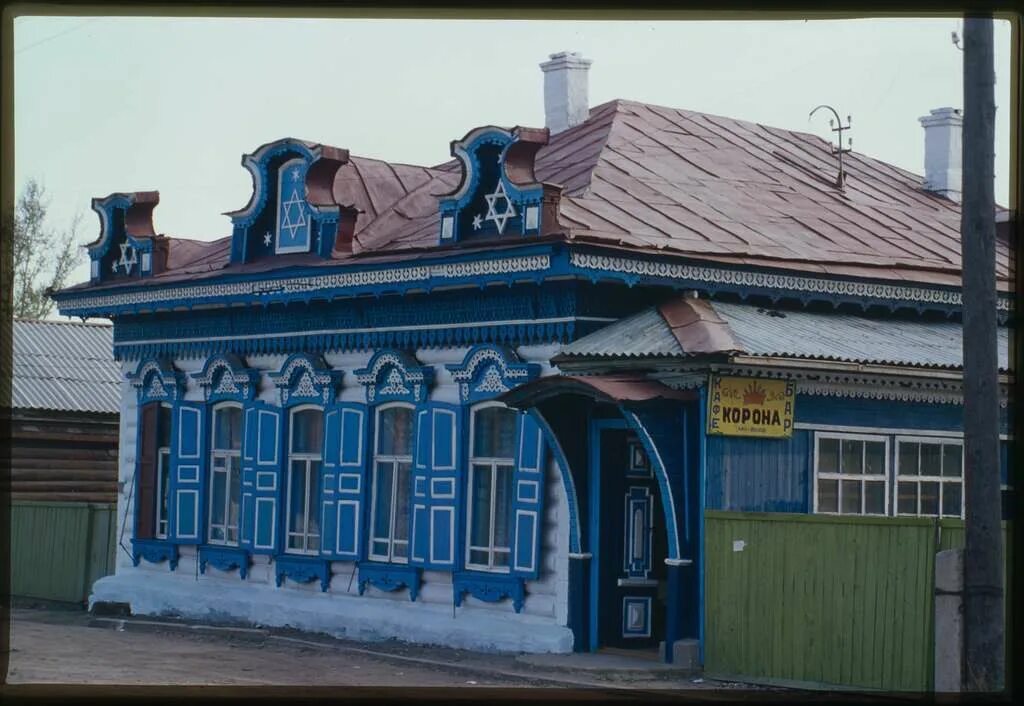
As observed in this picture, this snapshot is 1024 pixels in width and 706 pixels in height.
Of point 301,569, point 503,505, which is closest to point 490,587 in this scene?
point 503,505

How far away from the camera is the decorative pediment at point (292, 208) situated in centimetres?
2003

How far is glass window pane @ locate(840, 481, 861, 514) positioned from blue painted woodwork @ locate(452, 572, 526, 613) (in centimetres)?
300

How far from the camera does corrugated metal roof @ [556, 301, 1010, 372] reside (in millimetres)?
15898

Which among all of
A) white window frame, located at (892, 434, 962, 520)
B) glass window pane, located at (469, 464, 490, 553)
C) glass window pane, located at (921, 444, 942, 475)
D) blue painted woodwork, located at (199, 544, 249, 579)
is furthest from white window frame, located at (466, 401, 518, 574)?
blue painted woodwork, located at (199, 544, 249, 579)

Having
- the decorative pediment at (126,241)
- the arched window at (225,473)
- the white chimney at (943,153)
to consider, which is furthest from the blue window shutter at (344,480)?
the white chimney at (943,153)

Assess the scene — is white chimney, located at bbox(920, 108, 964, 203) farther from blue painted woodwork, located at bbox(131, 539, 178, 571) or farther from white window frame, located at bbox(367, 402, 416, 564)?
blue painted woodwork, located at bbox(131, 539, 178, 571)

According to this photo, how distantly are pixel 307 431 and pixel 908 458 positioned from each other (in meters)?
6.72

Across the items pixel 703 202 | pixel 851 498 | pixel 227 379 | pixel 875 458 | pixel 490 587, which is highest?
pixel 703 202

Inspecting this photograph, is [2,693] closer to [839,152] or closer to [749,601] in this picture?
[749,601]

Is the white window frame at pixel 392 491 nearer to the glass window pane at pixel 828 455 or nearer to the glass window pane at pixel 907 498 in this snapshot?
the glass window pane at pixel 828 455

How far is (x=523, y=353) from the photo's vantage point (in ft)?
58.6

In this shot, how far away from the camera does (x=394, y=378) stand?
766 inches

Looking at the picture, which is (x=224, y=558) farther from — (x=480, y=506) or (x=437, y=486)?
(x=480, y=506)

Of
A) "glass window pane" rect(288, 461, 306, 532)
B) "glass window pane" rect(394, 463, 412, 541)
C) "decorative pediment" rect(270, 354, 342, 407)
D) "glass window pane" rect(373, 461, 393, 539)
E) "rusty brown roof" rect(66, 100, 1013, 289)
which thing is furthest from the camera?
"glass window pane" rect(288, 461, 306, 532)
